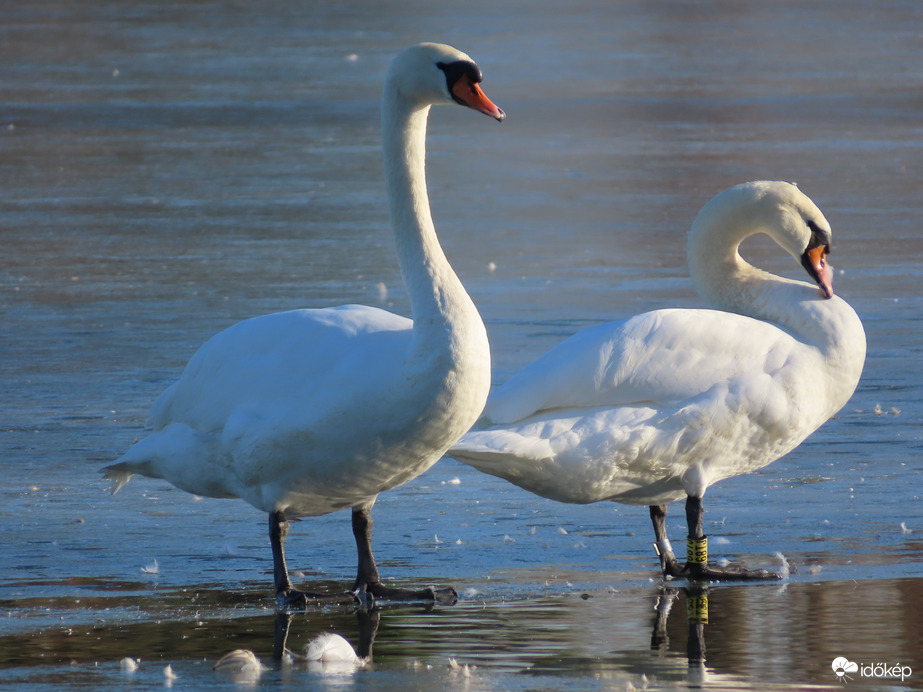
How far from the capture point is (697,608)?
205 inches

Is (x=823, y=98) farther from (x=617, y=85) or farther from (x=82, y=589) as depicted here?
(x=82, y=589)

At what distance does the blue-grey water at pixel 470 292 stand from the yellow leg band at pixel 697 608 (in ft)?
0.13

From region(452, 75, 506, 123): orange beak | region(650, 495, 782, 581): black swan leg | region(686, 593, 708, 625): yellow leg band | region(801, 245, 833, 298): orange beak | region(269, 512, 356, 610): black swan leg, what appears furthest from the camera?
region(801, 245, 833, 298): orange beak

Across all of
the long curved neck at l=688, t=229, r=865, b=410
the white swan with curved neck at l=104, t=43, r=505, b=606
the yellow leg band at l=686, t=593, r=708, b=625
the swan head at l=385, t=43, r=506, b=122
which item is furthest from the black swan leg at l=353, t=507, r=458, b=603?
the long curved neck at l=688, t=229, r=865, b=410

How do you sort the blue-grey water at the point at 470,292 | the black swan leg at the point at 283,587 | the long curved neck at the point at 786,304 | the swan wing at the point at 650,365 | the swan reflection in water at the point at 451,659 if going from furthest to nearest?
1. the long curved neck at the point at 786,304
2. the swan wing at the point at 650,365
3. the black swan leg at the point at 283,587
4. the blue-grey water at the point at 470,292
5. the swan reflection in water at the point at 451,659

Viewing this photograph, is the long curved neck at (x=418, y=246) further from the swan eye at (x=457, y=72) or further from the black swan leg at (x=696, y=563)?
the black swan leg at (x=696, y=563)

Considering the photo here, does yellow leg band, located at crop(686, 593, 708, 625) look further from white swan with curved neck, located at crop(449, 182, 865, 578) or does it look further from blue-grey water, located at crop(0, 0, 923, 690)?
white swan with curved neck, located at crop(449, 182, 865, 578)

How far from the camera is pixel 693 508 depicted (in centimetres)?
581

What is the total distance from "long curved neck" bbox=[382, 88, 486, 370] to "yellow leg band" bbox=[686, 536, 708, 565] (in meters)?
1.24

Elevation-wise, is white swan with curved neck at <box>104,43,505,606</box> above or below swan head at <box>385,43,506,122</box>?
below

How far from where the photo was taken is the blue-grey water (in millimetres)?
4828

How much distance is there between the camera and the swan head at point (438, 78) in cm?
518

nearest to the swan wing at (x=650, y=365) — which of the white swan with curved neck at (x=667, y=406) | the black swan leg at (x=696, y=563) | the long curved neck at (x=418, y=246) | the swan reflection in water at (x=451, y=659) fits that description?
the white swan with curved neck at (x=667, y=406)

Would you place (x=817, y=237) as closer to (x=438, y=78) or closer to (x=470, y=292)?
(x=438, y=78)
